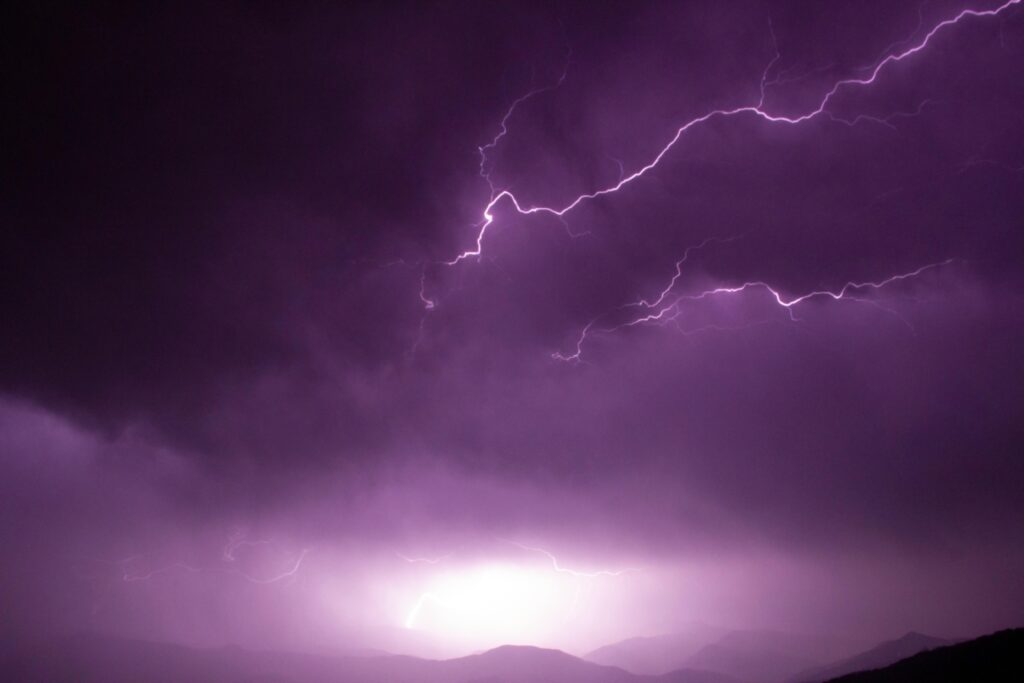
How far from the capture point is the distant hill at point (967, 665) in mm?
10352

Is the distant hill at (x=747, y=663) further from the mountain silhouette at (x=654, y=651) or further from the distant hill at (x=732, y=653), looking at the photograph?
the mountain silhouette at (x=654, y=651)

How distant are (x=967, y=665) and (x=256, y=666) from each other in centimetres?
6982

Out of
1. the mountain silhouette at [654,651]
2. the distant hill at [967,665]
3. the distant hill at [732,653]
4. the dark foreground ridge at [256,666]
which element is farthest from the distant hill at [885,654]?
the distant hill at [967,665]

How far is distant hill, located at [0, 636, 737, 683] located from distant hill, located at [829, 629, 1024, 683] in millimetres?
51113

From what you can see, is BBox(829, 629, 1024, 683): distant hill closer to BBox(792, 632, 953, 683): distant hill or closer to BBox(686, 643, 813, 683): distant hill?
BBox(792, 632, 953, 683): distant hill

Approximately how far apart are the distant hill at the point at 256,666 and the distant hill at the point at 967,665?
51113mm

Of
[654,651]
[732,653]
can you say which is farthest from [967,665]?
[654,651]

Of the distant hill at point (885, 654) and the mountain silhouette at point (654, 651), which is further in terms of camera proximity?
the mountain silhouette at point (654, 651)

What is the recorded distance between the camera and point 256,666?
205 ft

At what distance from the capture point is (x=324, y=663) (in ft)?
213

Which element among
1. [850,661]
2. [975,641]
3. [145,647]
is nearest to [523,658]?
[850,661]

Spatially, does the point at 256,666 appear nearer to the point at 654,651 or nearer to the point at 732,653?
the point at 732,653

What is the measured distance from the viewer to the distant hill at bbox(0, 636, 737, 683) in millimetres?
55969

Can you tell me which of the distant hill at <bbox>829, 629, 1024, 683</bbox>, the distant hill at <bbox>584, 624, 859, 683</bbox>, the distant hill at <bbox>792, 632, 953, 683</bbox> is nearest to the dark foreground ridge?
the distant hill at <bbox>792, 632, 953, 683</bbox>
